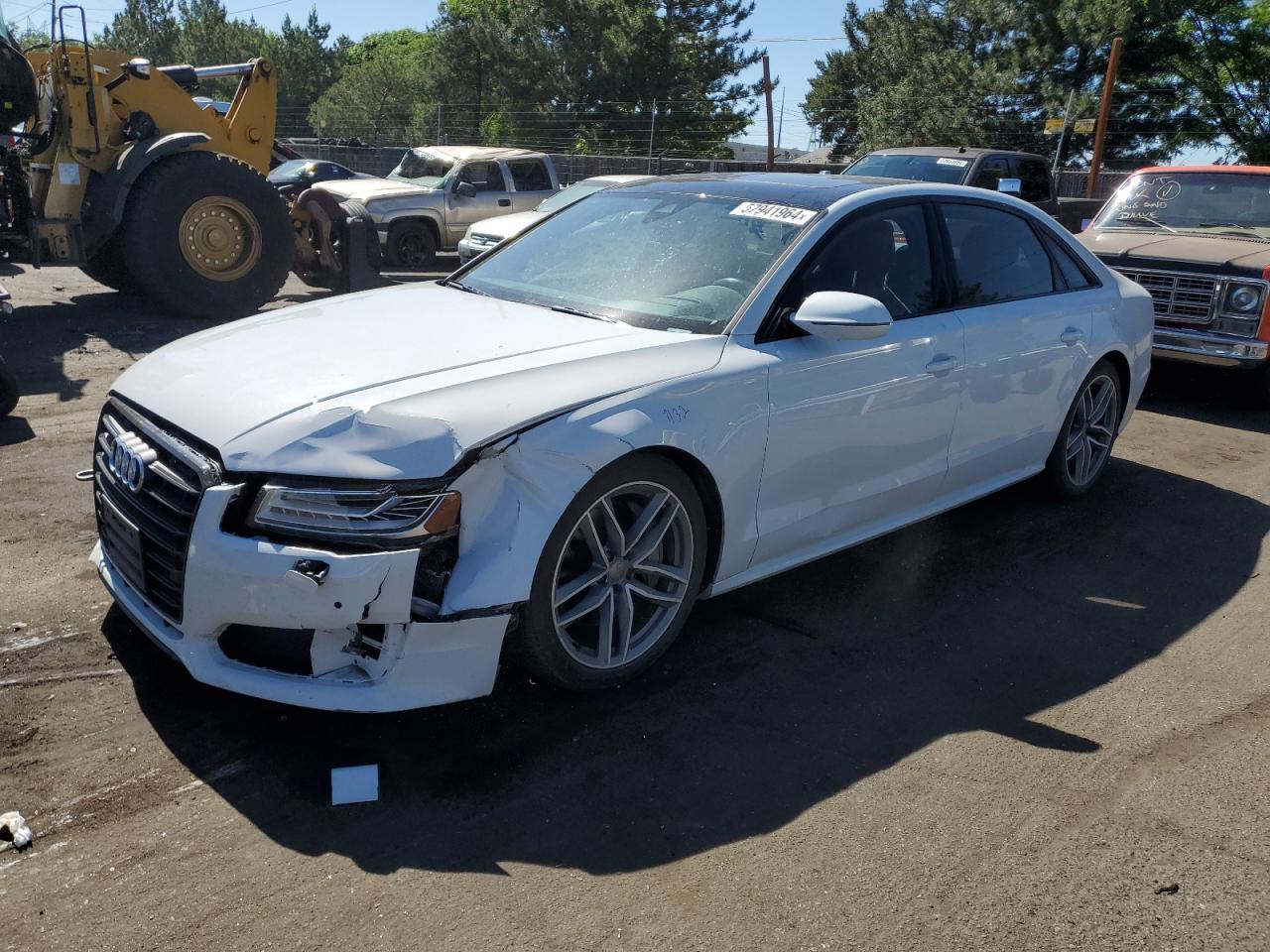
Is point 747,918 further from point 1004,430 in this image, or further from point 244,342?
point 1004,430

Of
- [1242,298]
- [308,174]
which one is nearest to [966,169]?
[1242,298]

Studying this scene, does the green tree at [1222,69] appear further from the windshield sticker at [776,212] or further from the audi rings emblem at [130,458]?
the audi rings emblem at [130,458]

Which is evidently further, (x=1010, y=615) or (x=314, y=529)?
(x=1010, y=615)

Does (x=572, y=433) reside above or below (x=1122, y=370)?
above

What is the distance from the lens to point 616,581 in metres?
3.55

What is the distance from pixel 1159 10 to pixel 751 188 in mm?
31083

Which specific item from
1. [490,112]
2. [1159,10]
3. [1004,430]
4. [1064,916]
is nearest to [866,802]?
[1064,916]

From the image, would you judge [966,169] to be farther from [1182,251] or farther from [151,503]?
[151,503]

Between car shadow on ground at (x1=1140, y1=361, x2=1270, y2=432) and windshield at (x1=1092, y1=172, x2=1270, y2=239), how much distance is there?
122 centimetres

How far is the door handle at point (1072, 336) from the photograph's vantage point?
17.5 ft

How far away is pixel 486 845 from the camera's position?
2842 millimetres

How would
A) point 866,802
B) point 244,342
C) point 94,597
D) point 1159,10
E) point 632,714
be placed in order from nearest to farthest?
point 866,802, point 632,714, point 244,342, point 94,597, point 1159,10

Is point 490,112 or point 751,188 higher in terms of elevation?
point 490,112

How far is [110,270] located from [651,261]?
8.85 meters
